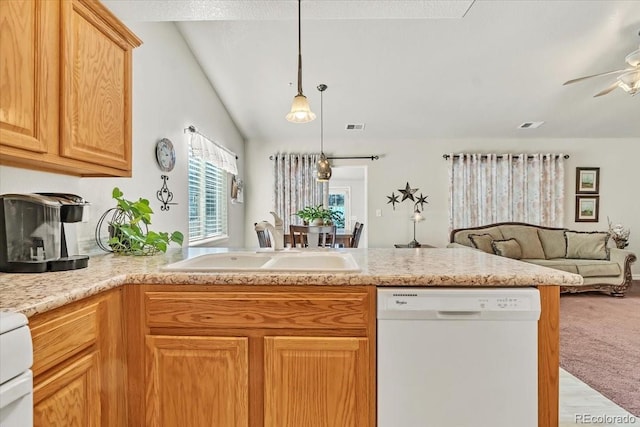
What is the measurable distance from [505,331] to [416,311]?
33 cm

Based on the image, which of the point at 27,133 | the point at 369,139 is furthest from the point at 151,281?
the point at 369,139

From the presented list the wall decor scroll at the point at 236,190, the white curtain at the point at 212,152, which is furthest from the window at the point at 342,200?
the white curtain at the point at 212,152

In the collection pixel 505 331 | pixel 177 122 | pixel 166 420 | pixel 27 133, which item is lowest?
pixel 166 420

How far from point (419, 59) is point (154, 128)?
9.13 ft

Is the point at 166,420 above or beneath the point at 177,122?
beneath

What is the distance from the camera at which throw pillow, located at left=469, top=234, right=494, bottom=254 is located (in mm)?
4941

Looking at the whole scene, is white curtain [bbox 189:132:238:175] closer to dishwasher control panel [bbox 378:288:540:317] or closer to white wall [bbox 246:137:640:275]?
white wall [bbox 246:137:640:275]

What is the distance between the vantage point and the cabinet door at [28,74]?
3.88 feet

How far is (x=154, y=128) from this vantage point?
2.93 meters

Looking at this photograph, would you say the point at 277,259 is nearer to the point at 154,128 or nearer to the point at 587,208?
the point at 154,128

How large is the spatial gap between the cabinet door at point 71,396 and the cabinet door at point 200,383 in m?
0.21

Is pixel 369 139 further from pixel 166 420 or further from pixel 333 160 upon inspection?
pixel 166 420

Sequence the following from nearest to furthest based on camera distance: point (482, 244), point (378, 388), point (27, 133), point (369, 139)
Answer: point (27, 133) < point (378, 388) < point (482, 244) < point (369, 139)

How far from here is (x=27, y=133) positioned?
4.15 ft
